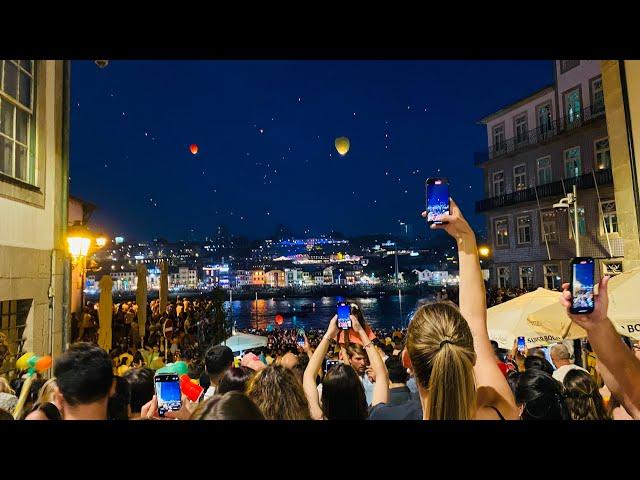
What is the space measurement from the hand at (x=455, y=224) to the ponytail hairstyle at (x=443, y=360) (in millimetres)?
511

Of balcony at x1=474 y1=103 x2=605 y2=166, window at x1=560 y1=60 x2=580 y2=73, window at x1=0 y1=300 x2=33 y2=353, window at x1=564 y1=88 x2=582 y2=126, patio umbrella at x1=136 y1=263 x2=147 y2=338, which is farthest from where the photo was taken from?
window at x1=560 y1=60 x2=580 y2=73

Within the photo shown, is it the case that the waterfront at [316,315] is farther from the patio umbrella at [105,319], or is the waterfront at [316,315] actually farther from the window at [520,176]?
the patio umbrella at [105,319]

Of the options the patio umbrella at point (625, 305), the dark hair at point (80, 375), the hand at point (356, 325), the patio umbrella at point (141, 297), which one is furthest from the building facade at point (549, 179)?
the dark hair at point (80, 375)

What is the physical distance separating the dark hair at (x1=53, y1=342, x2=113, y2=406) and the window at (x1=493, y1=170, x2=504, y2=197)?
1248 inches

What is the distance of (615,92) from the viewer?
8.65m

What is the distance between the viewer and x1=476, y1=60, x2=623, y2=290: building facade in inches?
936

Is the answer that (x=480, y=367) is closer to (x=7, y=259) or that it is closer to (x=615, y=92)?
(x=7, y=259)

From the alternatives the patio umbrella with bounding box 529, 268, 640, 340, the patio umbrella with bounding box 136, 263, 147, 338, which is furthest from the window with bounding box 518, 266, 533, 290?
the patio umbrella with bounding box 529, 268, 640, 340

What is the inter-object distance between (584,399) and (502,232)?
94.6 feet

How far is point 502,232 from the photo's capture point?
30562mm

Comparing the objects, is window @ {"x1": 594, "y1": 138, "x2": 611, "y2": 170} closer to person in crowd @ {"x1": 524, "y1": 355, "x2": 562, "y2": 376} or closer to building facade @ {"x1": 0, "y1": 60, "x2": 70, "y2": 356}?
person in crowd @ {"x1": 524, "y1": 355, "x2": 562, "y2": 376}

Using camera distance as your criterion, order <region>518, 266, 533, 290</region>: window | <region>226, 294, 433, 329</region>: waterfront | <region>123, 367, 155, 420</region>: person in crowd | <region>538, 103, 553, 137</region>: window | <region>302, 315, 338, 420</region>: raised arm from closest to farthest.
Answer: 1. <region>302, 315, 338, 420</region>: raised arm
2. <region>123, 367, 155, 420</region>: person in crowd
3. <region>538, 103, 553, 137</region>: window
4. <region>518, 266, 533, 290</region>: window
5. <region>226, 294, 433, 329</region>: waterfront

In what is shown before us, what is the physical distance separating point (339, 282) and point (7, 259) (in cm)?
16428
